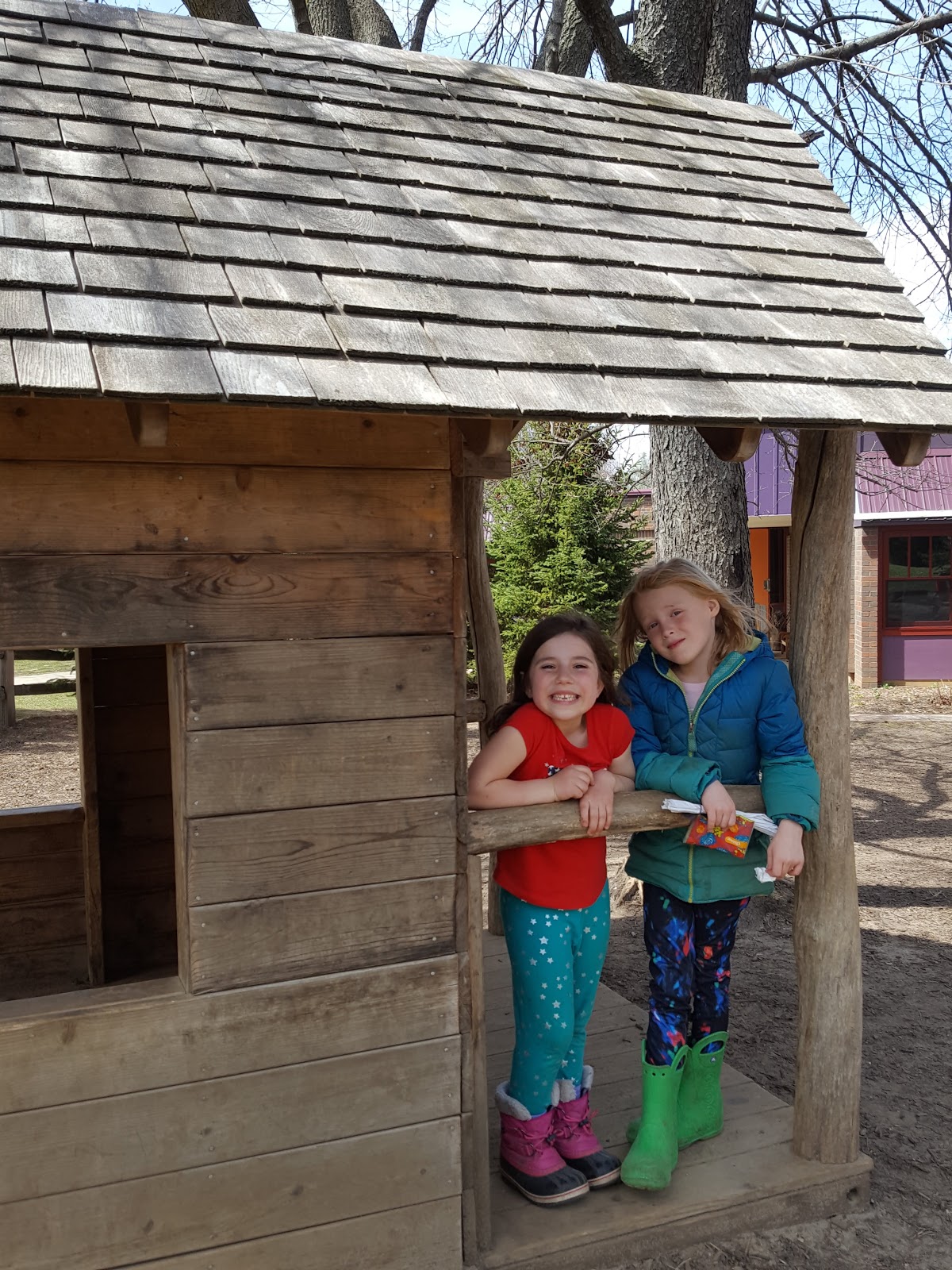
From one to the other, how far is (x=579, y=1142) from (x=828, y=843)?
3.82 feet

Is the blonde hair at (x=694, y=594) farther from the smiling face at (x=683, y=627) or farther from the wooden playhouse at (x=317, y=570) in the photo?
the wooden playhouse at (x=317, y=570)

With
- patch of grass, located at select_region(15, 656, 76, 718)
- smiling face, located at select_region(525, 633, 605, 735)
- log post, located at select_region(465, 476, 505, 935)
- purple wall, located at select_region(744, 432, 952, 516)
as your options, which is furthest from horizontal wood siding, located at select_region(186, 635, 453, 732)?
purple wall, located at select_region(744, 432, 952, 516)

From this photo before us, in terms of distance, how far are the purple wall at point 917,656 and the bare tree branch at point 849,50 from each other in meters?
9.87

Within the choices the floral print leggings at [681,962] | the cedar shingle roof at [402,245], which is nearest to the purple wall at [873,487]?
the cedar shingle roof at [402,245]

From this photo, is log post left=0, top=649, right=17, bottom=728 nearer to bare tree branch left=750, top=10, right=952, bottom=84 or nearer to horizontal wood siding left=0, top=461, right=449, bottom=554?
bare tree branch left=750, top=10, right=952, bottom=84

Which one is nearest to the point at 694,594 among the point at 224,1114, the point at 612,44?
the point at 224,1114

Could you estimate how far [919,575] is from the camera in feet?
58.0

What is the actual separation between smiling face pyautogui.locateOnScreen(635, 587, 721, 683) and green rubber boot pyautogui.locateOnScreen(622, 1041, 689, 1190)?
114 centimetres

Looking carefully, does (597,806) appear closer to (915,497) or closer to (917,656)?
(917,656)

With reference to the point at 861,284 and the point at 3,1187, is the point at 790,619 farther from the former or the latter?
the point at 3,1187

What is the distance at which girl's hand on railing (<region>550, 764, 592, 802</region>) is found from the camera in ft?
10.0

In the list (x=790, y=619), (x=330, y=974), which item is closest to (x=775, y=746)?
(x=790, y=619)

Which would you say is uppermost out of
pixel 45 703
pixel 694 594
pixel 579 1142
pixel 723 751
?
pixel 694 594

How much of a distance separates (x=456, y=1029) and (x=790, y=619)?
1.61 meters
